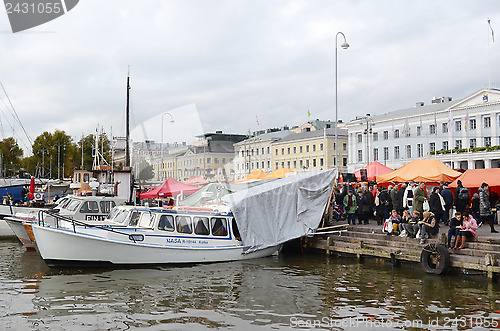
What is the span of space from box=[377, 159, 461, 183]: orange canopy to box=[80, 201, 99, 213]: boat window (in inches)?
597

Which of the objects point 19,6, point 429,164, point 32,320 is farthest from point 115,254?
point 429,164

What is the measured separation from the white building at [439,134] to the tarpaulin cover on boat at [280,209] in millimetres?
41049

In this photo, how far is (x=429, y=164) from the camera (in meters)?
25.6

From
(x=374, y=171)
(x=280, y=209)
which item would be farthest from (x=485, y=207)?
(x=374, y=171)

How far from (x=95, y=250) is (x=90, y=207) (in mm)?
5800

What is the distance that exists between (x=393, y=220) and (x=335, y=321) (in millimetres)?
8525

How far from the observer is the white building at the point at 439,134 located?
64688 millimetres

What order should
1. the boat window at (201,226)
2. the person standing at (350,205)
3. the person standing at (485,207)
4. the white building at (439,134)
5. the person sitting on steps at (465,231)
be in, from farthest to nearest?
the white building at (439,134)
the person standing at (350,205)
the person standing at (485,207)
the boat window at (201,226)
the person sitting on steps at (465,231)

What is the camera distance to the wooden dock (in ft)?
50.6

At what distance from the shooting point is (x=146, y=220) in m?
18.8

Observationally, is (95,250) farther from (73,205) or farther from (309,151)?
(309,151)

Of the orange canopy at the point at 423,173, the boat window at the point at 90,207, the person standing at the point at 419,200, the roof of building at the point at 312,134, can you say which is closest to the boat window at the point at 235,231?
the boat window at the point at 90,207

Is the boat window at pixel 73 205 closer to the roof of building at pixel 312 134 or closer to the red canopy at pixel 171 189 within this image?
the red canopy at pixel 171 189

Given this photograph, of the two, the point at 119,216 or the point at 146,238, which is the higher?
the point at 119,216
